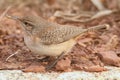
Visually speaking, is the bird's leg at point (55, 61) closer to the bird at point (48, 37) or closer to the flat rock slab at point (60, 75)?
the bird at point (48, 37)

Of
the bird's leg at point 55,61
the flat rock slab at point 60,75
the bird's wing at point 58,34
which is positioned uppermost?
the bird's wing at point 58,34

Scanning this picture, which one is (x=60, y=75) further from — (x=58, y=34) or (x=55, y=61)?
(x=58, y=34)

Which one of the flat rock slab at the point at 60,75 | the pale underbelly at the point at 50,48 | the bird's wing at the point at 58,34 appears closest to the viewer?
the flat rock slab at the point at 60,75

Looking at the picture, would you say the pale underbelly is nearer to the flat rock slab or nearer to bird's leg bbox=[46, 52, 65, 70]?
bird's leg bbox=[46, 52, 65, 70]

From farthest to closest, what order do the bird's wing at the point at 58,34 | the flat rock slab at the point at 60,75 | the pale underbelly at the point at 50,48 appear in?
the bird's wing at the point at 58,34
the pale underbelly at the point at 50,48
the flat rock slab at the point at 60,75

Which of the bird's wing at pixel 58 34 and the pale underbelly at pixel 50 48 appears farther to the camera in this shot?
the bird's wing at pixel 58 34

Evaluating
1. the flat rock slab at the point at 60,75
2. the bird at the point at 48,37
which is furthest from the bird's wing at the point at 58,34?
the flat rock slab at the point at 60,75

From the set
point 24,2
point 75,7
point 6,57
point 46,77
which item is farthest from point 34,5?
point 46,77
